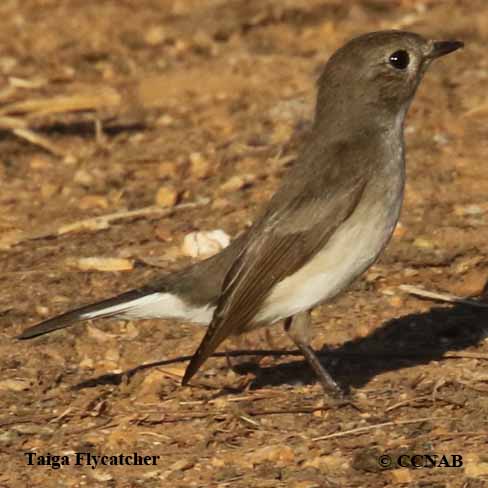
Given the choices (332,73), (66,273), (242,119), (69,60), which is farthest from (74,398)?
(69,60)

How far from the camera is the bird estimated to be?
7875 millimetres

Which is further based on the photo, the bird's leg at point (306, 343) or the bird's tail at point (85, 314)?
the bird's leg at point (306, 343)

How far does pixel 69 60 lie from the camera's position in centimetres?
1396

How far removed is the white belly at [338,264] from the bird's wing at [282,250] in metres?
0.04

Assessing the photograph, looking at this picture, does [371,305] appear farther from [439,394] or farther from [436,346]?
[439,394]

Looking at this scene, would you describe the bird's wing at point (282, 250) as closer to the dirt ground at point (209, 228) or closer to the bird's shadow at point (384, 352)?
the dirt ground at point (209, 228)

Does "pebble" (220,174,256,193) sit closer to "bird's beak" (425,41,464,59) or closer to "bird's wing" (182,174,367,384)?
"bird's beak" (425,41,464,59)

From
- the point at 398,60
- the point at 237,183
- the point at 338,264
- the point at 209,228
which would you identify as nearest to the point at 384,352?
the point at 338,264

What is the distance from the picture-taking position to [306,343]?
8.30 meters

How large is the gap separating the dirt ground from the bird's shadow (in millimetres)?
17

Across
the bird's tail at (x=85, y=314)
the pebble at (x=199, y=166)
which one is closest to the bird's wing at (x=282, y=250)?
the bird's tail at (x=85, y=314)

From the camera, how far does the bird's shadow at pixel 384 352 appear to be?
852 centimetres

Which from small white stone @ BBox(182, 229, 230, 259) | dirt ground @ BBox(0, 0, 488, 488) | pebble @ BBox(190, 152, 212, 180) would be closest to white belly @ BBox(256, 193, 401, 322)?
dirt ground @ BBox(0, 0, 488, 488)

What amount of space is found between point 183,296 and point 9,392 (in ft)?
3.75
